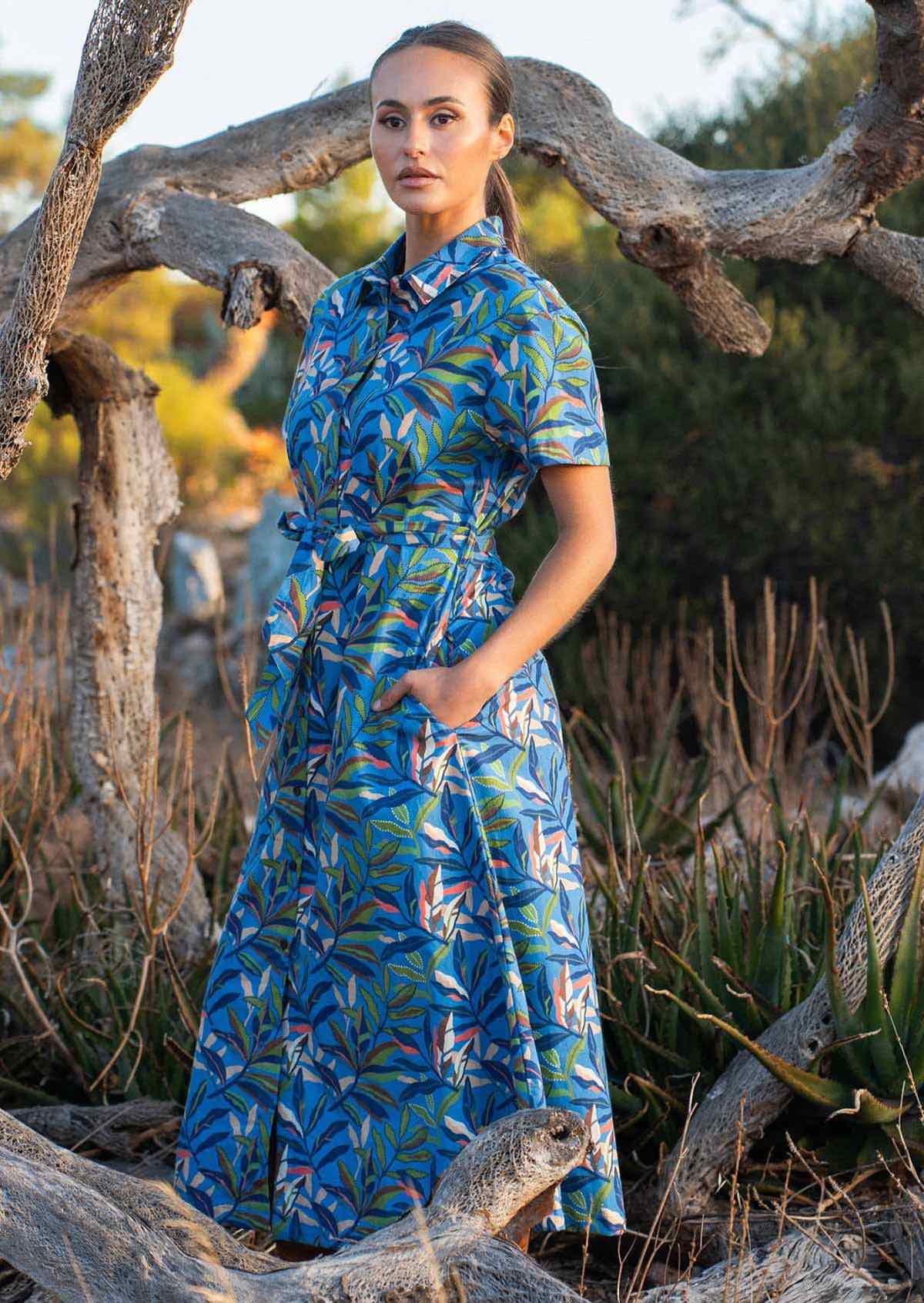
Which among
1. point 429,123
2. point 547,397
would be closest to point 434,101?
point 429,123

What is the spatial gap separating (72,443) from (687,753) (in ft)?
31.2

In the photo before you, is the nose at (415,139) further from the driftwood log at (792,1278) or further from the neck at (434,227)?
the driftwood log at (792,1278)

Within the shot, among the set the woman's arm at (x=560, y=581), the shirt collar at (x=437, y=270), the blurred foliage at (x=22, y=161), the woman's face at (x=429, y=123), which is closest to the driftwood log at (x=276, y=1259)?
the woman's arm at (x=560, y=581)

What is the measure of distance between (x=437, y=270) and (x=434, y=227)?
0.33ft

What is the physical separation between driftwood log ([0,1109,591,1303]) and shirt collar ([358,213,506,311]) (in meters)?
1.21

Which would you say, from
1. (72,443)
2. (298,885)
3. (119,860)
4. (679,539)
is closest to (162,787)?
(119,860)

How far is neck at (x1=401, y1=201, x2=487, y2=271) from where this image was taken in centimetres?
213

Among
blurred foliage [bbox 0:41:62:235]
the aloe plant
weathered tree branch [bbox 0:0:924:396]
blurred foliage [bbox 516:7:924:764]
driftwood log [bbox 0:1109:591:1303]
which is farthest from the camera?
blurred foliage [bbox 0:41:62:235]

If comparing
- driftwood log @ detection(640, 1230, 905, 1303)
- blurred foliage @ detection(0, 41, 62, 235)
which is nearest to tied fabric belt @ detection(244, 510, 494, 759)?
driftwood log @ detection(640, 1230, 905, 1303)

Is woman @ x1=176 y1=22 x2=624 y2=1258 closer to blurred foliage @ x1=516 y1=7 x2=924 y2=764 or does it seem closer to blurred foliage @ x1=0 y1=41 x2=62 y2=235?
blurred foliage @ x1=516 y1=7 x2=924 y2=764

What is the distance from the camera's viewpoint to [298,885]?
2.16 metres

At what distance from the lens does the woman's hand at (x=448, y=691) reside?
1.93m

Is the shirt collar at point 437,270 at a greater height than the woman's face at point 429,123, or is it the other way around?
the woman's face at point 429,123

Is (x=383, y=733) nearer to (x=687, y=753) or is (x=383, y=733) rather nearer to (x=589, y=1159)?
(x=589, y=1159)
